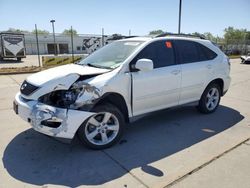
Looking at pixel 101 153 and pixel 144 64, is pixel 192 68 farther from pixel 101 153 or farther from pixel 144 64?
pixel 101 153

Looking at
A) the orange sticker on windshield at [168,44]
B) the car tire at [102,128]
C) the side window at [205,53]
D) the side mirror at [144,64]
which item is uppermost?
the orange sticker on windshield at [168,44]

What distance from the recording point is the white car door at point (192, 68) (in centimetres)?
447

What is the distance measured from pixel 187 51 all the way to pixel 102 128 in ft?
8.03

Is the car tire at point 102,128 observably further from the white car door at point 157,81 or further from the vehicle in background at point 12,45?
the vehicle in background at point 12,45

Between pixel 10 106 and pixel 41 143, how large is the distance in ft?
8.95

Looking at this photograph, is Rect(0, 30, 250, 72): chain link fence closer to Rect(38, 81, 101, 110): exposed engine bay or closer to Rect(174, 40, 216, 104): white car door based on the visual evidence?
Rect(174, 40, 216, 104): white car door

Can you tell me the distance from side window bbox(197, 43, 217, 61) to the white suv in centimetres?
2

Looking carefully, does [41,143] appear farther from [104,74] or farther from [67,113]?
[104,74]

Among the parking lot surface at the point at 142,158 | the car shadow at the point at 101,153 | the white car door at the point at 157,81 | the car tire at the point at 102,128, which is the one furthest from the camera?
the white car door at the point at 157,81

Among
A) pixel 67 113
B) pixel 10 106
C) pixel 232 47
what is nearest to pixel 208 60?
pixel 67 113

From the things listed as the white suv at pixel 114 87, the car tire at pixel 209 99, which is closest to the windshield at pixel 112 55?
the white suv at pixel 114 87

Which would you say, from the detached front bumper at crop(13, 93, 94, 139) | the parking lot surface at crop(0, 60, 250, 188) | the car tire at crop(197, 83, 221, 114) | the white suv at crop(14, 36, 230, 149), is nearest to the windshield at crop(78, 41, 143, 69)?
the white suv at crop(14, 36, 230, 149)

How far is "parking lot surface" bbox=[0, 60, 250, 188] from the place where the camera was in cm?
274

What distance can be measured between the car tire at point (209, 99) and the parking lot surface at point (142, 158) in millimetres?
473
